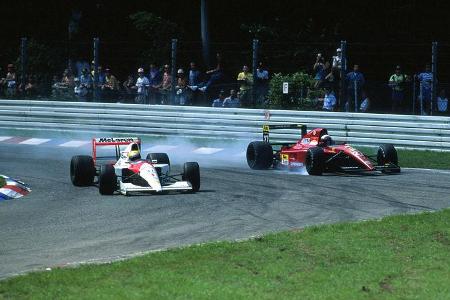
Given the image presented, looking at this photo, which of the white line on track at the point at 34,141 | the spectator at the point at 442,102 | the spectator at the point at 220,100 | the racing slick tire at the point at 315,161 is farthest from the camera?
the spectator at the point at 220,100

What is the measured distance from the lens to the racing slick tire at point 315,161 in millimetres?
19062

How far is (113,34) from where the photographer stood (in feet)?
113

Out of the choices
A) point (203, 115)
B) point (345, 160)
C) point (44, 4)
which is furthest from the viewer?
point (44, 4)

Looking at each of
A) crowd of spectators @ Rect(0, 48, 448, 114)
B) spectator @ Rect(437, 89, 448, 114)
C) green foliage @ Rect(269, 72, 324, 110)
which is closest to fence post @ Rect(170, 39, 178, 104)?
crowd of spectators @ Rect(0, 48, 448, 114)

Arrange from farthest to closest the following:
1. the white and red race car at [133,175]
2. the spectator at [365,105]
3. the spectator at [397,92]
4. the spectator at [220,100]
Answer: the spectator at [220,100] < the spectator at [365,105] < the spectator at [397,92] < the white and red race car at [133,175]

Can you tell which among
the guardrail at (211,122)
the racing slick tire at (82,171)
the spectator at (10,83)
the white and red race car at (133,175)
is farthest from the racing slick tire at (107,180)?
the spectator at (10,83)

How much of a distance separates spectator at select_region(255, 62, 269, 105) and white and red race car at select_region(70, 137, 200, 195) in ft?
27.1

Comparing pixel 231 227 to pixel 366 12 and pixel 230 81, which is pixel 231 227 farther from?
pixel 366 12

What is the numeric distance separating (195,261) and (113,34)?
82.5ft

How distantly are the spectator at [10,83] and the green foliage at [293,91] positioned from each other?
7.33 meters

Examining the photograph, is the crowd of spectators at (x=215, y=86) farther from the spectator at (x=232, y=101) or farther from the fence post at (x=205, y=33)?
the fence post at (x=205, y=33)

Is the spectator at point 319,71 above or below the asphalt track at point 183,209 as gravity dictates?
above

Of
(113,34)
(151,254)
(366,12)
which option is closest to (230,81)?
(366,12)

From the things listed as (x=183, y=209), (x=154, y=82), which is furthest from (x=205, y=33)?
(x=183, y=209)
